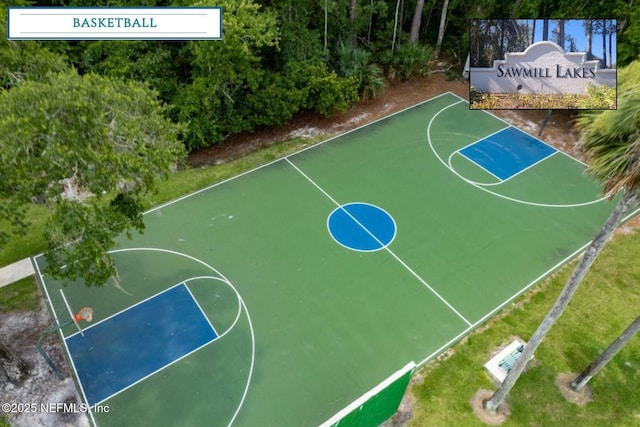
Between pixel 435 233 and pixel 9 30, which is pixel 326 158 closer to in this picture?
pixel 435 233

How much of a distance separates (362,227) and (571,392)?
6.37 meters

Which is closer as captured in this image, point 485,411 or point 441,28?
point 485,411

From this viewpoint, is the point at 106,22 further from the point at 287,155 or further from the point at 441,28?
the point at 441,28

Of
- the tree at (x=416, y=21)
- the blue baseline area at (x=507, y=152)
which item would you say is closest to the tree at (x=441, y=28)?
the tree at (x=416, y=21)

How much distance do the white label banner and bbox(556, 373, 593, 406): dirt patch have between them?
11.8 metres

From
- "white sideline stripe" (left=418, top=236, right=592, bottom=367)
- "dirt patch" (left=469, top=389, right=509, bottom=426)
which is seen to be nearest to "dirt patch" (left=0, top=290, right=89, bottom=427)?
"white sideline stripe" (left=418, top=236, right=592, bottom=367)

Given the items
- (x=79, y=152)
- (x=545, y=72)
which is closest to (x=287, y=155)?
(x=545, y=72)

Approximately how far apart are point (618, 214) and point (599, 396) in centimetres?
539

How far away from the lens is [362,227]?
1305 cm

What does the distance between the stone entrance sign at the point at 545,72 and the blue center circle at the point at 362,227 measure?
20.9 feet

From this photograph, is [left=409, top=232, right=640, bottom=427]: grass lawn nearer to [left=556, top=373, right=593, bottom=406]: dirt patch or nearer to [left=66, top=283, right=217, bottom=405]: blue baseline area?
[left=556, top=373, right=593, bottom=406]: dirt patch

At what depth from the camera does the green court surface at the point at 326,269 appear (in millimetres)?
9586

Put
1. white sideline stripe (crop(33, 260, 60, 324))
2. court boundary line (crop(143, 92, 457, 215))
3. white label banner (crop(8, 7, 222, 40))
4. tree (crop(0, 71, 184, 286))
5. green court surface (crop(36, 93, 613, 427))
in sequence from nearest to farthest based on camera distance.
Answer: tree (crop(0, 71, 184, 286))
green court surface (crop(36, 93, 613, 427))
white label banner (crop(8, 7, 222, 40))
white sideline stripe (crop(33, 260, 60, 324))
court boundary line (crop(143, 92, 457, 215))

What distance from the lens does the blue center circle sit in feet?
41.3
